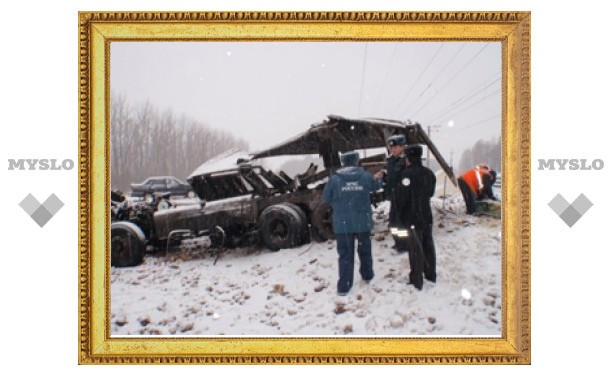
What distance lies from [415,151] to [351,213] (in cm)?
64

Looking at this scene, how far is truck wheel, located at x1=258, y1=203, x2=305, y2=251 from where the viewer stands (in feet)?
8.26

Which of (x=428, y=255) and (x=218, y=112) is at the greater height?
(x=218, y=112)

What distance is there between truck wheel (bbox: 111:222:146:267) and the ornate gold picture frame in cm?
7

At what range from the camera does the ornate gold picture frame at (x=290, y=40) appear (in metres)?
2.28

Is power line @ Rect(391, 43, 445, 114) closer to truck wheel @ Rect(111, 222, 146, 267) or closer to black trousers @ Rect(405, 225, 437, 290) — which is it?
black trousers @ Rect(405, 225, 437, 290)

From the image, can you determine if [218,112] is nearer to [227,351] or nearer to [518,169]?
[227,351]

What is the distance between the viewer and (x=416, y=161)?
7.77 feet

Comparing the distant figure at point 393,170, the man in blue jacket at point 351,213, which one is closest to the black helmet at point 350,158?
the man in blue jacket at point 351,213
